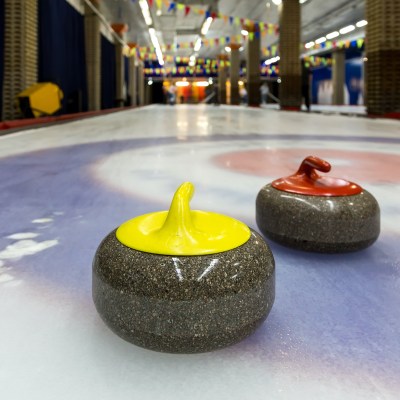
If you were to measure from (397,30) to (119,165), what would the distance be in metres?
6.94

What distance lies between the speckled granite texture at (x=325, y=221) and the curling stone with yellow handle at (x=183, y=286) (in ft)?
1.09

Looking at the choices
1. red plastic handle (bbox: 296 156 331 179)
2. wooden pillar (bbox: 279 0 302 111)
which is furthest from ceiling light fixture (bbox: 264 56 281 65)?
red plastic handle (bbox: 296 156 331 179)

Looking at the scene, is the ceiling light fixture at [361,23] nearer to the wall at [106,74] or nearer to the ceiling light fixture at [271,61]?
the wall at [106,74]

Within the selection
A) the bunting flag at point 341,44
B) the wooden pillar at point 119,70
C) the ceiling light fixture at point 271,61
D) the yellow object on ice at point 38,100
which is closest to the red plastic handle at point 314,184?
the yellow object on ice at point 38,100

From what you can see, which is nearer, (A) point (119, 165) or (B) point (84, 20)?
(A) point (119, 165)

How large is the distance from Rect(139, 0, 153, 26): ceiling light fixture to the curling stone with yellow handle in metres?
14.1

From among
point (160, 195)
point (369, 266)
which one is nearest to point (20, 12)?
point (160, 195)

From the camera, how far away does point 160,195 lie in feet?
5.13

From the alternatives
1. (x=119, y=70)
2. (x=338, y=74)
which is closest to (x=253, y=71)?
(x=119, y=70)

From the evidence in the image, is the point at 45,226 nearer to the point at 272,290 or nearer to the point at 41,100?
the point at 272,290

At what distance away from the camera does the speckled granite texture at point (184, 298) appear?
0.56m

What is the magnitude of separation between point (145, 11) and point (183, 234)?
15.6 metres

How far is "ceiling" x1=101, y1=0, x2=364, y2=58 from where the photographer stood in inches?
575

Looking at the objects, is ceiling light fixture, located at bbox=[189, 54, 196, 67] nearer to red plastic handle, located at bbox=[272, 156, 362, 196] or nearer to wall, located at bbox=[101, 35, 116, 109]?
wall, located at bbox=[101, 35, 116, 109]
